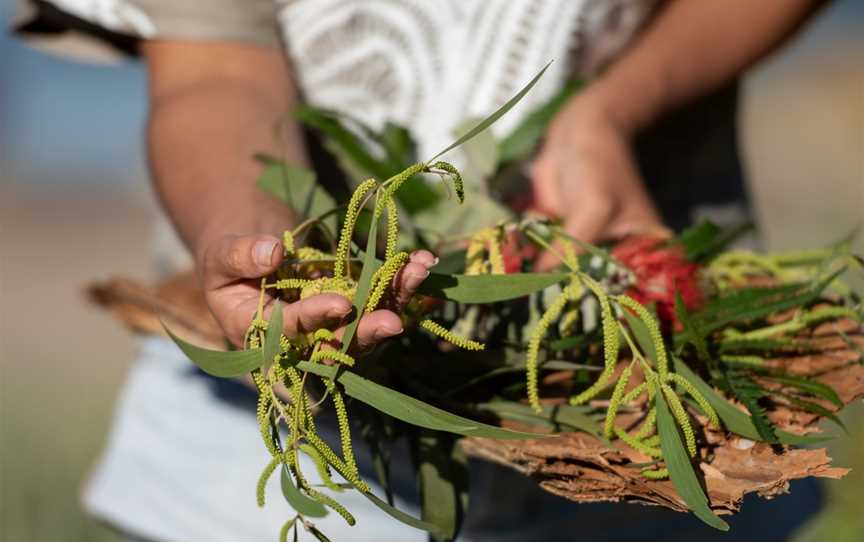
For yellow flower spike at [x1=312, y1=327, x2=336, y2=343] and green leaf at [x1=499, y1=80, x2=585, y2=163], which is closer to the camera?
yellow flower spike at [x1=312, y1=327, x2=336, y2=343]

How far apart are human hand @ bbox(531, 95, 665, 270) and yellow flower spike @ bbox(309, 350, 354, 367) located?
1.17ft

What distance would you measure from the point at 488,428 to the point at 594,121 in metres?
0.48

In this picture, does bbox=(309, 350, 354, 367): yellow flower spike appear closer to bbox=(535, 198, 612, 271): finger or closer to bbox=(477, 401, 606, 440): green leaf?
bbox=(477, 401, 606, 440): green leaf

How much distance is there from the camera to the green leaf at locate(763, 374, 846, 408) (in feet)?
1.70

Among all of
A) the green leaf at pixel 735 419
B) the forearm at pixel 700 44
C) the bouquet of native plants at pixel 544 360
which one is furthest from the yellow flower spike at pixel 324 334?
the forearm at pixel 700 44

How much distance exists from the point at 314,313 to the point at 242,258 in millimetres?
52

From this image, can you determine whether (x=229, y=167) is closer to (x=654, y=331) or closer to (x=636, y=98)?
(x=654, y=331)

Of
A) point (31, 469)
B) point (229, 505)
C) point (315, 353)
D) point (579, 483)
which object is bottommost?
point (31, 469)

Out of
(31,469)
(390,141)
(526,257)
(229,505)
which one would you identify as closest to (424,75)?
(390,141)

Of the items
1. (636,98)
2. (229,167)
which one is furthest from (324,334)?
(636,98)

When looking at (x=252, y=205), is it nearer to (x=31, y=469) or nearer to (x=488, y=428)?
(x=488, y=428)

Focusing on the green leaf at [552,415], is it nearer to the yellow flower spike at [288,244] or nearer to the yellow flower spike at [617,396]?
the yellow flower spike at [617,396]

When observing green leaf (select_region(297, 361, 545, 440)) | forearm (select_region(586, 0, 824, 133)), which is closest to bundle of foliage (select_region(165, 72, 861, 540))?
green leaf (select_region(297, 361, 545, 440))

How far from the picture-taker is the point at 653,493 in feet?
1.57
